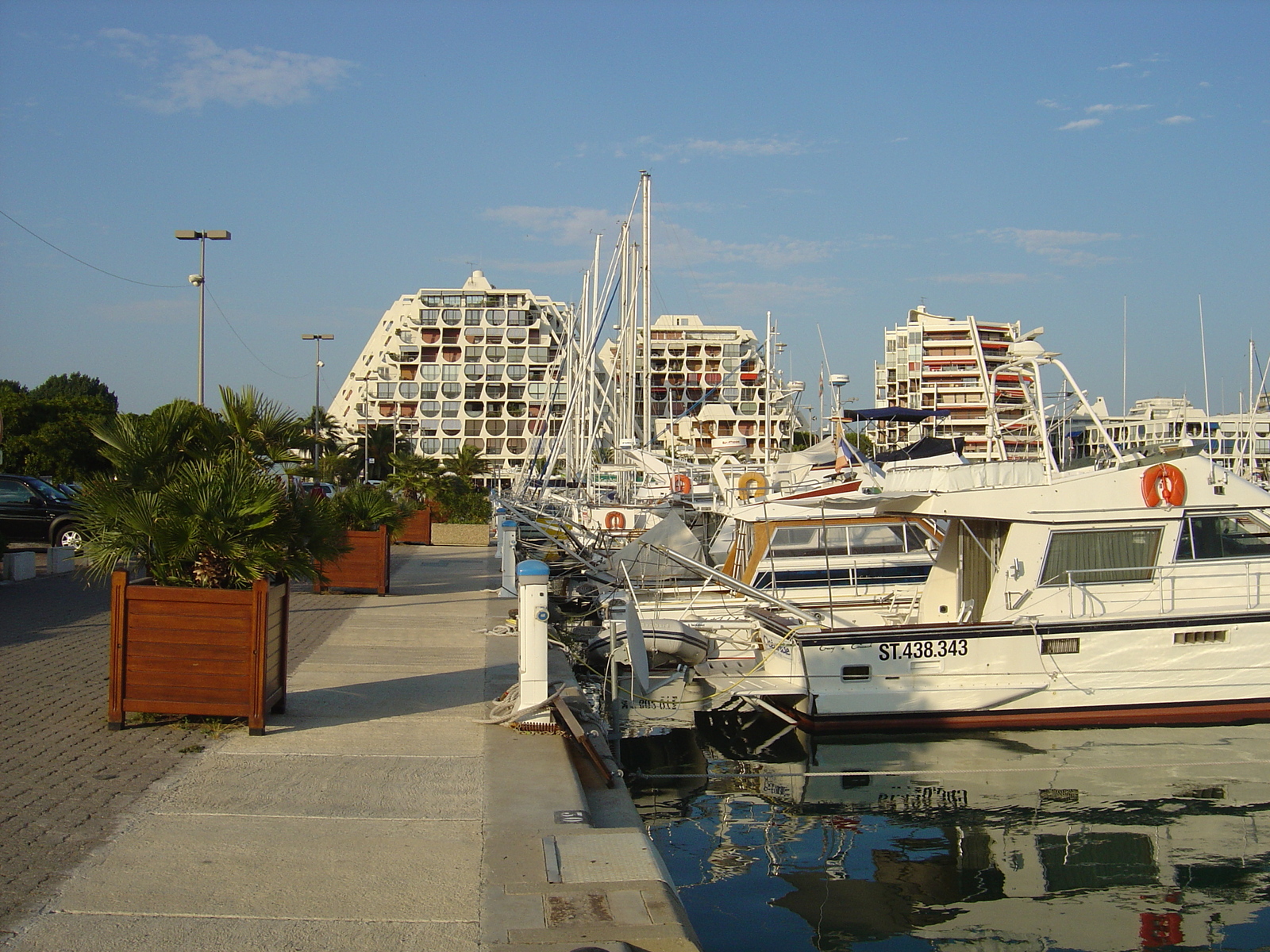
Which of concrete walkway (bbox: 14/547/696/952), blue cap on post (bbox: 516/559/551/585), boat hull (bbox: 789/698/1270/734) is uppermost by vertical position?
blue cap on post (bbox: 516/559/551/585)

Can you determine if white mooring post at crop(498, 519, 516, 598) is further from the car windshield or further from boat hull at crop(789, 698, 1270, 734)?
the car windshield

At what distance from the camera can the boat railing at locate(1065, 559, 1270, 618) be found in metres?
12.2

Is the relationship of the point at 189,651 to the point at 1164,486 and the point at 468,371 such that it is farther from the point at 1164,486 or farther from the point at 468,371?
the point at 468,371

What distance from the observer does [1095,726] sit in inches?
474

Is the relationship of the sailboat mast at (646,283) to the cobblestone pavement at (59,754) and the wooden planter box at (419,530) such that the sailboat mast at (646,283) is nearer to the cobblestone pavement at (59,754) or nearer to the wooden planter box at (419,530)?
the wooden planter box at (419,530)

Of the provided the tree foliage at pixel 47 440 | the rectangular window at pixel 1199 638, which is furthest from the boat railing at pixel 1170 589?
the tree foliage at pixel 47 440

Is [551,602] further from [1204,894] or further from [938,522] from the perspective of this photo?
[1204,894]

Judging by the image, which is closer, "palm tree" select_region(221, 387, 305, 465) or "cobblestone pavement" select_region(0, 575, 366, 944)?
"cobblestone pavement" select_region(0, 575, 366, 944)

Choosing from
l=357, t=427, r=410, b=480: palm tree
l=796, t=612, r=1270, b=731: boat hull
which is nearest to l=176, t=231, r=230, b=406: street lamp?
l=796, t=612, r=1270, b=731: boat hull

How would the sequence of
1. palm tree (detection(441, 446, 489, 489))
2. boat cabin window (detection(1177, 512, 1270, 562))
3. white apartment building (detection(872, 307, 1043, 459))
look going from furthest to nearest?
white apartment building (detection(872, 307, 1043, 459)) < palm tree (detection(441, 446, 489, 489)) < boat cabin window (detection(1177, 512, 1270, 562))

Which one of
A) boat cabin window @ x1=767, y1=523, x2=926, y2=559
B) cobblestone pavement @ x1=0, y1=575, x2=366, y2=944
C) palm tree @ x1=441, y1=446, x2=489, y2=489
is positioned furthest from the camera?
palm tree @ x1=441, y1=446, x2=489, y2=489

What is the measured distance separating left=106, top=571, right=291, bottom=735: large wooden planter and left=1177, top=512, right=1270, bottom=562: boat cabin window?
33.4 ft

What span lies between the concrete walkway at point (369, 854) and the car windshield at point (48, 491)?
699 inches

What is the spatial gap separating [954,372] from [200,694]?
344 ft
